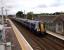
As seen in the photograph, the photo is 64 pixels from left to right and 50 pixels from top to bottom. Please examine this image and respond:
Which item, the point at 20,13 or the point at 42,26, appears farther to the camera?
the point at 20,13

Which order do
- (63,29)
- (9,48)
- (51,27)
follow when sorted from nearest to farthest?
(9,48), (63,29), (51,27)

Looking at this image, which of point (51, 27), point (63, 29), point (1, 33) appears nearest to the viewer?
point (1, 33)

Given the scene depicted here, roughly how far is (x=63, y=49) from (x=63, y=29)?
20.1 m

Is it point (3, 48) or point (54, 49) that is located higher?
point (3, 48)

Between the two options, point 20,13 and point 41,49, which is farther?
point 20,13

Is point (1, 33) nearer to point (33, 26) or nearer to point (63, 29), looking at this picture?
point (33, 26)

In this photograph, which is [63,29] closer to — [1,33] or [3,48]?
[1,33]

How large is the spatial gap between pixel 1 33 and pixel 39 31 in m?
10.9

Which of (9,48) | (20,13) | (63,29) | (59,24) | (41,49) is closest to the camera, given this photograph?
(9,48)

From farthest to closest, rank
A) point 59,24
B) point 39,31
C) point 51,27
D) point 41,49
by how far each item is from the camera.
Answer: point 51,27 < point 59,24 < point 39,31 < point 41,49

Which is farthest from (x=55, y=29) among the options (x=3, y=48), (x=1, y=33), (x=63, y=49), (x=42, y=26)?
(x=3, y=48)

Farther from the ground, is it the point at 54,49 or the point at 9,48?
the point at 9,48

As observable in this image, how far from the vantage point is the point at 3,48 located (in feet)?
45.6

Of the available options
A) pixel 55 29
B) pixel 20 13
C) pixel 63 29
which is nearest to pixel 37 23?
pixel 63 29
